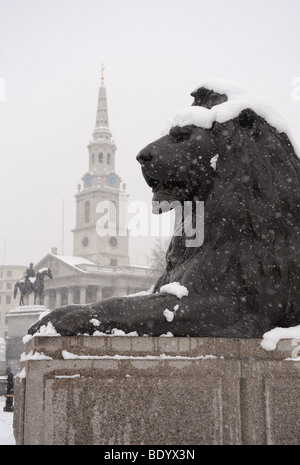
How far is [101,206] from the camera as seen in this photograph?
7394 cm

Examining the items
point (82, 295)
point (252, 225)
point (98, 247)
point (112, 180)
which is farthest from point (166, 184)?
point (112, 180)

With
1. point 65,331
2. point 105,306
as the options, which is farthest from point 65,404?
point 105,306

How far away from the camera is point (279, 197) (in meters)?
3.74

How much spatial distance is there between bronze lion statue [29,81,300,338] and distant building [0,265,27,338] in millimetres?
86172

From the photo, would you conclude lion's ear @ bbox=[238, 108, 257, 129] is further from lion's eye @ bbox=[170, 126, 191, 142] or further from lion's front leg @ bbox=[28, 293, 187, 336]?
lion's front leg @ bbox=[28, 293, 187, 336]

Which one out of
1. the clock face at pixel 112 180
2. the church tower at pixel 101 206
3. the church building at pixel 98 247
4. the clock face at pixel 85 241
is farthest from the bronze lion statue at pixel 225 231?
the clock face at pixel 112 180

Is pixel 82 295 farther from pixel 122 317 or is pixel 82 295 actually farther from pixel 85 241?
pixel 122 317

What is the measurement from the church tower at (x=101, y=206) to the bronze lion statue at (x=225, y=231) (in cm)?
6529

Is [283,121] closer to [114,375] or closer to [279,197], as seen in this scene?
[279,197]

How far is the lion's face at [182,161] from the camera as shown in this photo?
12.4 feet

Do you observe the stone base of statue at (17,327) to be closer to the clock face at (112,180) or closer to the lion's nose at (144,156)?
the lion's nose at (144,156)

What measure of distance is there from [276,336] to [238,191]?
911mm

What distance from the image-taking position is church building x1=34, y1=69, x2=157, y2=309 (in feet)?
206

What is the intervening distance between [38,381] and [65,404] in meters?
0.18
